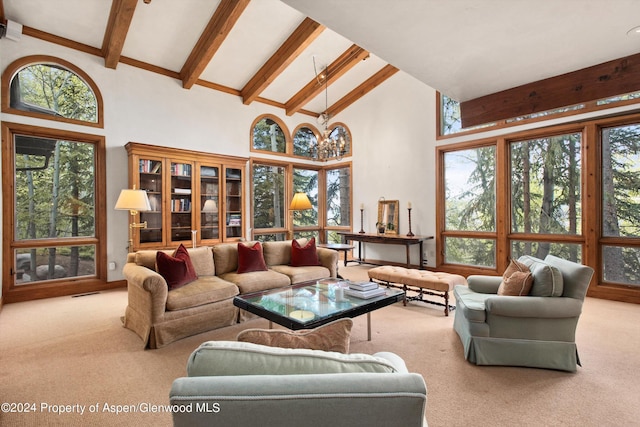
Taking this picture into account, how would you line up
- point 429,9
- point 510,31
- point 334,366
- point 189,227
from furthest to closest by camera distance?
point 189,227
point 510,31
point 429,9
point 334,366

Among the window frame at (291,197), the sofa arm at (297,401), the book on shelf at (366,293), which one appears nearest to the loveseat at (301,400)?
the sofa arm at (297,401)

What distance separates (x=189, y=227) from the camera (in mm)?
5383

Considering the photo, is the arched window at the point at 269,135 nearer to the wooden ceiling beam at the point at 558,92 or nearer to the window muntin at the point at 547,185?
the window muntin at the point at 547,185

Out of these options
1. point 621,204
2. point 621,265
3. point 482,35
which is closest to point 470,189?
point 621,204

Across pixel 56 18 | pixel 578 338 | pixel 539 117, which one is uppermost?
pixel 56 18

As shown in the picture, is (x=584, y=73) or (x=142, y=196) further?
(x=142, y=196)

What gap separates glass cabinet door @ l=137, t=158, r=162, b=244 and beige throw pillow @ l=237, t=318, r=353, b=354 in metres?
4.52

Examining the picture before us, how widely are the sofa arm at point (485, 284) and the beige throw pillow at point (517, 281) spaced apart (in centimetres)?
22

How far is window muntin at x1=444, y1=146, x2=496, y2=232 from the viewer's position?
17.6ft

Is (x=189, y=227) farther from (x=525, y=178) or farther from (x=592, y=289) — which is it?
(x=592, y=289)

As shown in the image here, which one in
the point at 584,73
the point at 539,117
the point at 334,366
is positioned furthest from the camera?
the point at 539,117

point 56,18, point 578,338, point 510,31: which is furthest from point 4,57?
point 578,338

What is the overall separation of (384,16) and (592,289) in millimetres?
4761

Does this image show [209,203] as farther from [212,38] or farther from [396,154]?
[396,154]
